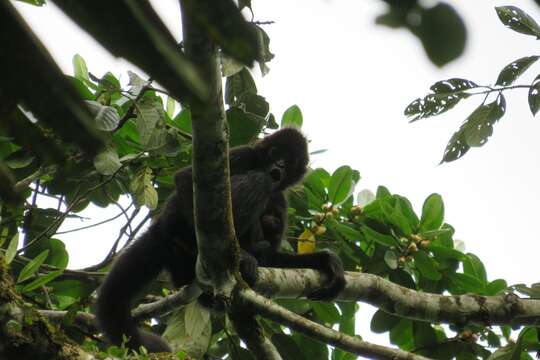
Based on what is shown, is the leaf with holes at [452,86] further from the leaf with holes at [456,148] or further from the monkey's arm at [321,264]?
the monkey's arm at [321,264]

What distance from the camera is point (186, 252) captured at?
4.92m

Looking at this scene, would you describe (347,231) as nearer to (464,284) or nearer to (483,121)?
(464,284)

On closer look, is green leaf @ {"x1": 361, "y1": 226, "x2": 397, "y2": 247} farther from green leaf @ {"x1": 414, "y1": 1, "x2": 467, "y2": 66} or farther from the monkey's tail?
green leaf @ {"x1": 414, "y1": 1, "x2": 467, "y2": 66}

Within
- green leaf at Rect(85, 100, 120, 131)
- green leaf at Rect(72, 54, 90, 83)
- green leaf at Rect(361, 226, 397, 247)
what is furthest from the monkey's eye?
green leaf at Rect(85, 100, 120, 131)

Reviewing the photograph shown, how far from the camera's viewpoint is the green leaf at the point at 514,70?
4.28 m

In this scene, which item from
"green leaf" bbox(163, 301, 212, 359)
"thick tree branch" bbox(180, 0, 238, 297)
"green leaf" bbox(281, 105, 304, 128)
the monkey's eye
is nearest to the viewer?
"thick tree branch" bbox(180, 0, 238, 297)

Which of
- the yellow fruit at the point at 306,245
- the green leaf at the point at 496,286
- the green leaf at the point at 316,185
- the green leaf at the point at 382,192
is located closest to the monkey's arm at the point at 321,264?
the yellow fruit at the point at 306,245

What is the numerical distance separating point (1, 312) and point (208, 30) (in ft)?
9.99

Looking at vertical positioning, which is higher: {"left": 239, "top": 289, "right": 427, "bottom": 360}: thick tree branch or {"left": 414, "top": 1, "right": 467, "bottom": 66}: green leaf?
{"left": 414, "top": 1, "right": 467, "bottom": 66}: green leaf

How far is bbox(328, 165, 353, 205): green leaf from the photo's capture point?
6.02m

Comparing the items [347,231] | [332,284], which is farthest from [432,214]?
[332,284]

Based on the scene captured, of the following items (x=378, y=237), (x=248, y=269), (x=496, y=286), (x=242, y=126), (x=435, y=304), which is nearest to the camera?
(x=248, y=269)

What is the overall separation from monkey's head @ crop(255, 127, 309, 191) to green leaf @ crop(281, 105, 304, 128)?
0.16 metres

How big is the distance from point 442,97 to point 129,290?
248 cm
